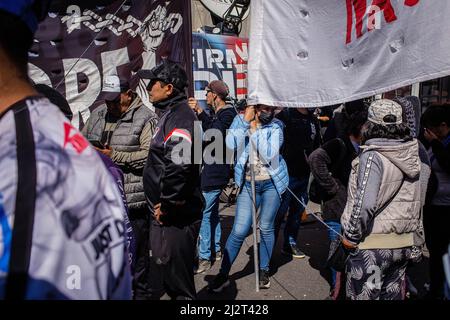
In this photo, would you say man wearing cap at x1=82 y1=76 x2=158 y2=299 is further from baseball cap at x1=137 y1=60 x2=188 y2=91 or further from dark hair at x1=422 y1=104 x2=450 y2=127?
dark hair at x1=422 y1=104 x2=450 y2=127

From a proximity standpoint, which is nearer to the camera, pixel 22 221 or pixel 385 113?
pixel 22 221

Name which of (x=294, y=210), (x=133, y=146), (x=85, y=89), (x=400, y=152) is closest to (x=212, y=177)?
(x=294, y=210)

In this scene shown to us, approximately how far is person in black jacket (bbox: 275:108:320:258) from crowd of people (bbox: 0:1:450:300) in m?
0.02

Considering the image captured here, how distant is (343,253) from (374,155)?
2.69ft

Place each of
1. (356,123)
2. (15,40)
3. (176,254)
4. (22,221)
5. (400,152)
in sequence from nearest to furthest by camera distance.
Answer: (22,221), (15,40), (400,152), (176,254), (356,123)

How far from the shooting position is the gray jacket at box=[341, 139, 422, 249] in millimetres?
2611

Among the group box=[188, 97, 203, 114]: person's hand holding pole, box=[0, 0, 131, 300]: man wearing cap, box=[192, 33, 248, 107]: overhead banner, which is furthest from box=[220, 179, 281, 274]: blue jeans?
box=[192, 33, 248, 107]: overhead banner

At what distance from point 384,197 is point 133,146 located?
2029 mm

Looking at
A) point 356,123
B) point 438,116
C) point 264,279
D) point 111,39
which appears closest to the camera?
point 438,116

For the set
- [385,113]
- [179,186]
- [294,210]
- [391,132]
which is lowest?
[294,210]

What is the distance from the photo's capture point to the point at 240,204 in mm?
4148

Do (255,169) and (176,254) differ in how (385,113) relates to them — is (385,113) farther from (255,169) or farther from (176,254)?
(176,254)

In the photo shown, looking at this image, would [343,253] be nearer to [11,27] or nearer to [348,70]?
[348,70]

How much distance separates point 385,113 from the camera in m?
2.69
